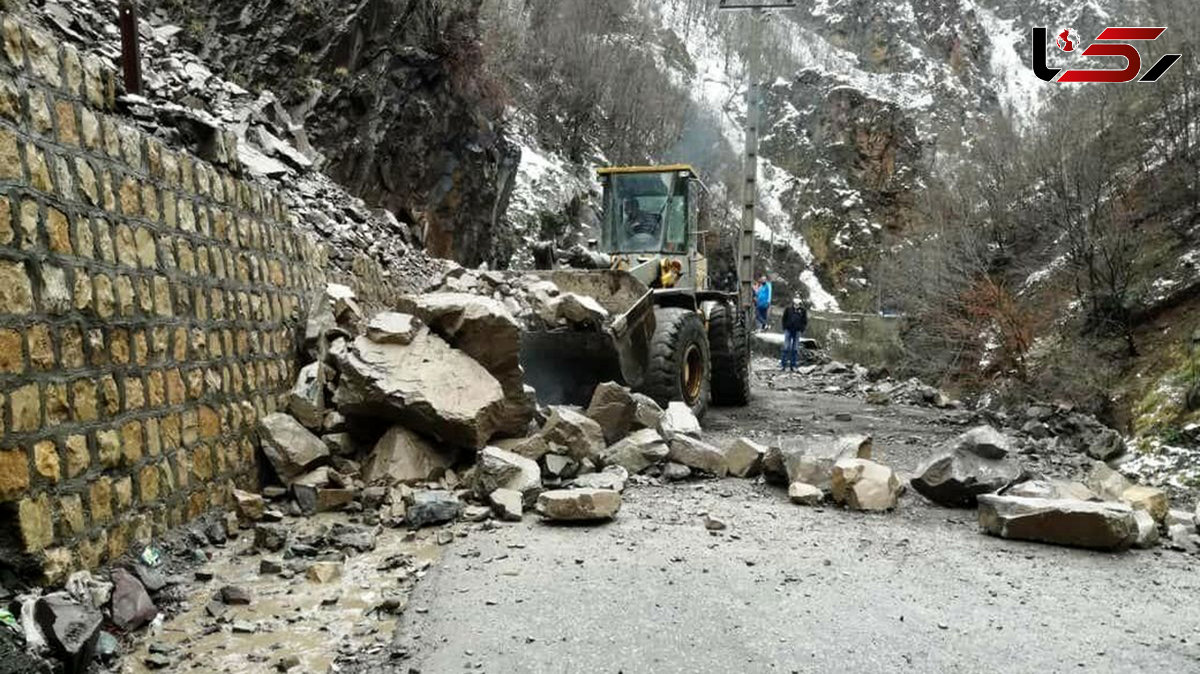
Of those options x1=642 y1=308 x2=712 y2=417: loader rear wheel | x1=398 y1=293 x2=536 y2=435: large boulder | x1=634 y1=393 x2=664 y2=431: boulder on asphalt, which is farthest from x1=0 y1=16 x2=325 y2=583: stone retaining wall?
x1=642 y1=308 x2=712 y2=417: loader rear wheel

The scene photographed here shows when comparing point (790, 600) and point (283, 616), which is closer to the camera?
point (283, 616)

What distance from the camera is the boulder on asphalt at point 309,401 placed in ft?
16.5

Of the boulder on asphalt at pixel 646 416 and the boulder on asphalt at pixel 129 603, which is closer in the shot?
the boulder on asphalt at pixel 129 603

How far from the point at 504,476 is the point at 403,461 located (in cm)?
68

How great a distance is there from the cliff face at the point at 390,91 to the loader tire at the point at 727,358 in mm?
6788

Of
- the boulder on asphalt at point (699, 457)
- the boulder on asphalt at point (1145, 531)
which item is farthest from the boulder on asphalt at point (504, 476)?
the boulder on asphalt at point (1145, 531)

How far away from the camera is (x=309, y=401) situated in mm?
5023

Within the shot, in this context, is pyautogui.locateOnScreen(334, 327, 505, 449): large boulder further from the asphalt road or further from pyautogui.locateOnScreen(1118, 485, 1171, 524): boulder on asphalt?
pyautogui.locateOnScreen(1118, 485, 1171, 524): boulder on asphalt

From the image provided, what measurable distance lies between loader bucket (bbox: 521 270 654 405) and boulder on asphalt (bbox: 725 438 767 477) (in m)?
1.68

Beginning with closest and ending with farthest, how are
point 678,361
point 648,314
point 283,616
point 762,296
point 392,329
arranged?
point 283,616 < point 392,329 < point 648,314 < point 678,361 < point 762,296

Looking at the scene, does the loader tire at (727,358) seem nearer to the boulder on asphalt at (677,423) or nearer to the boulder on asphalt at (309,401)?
the boulder on asphalt at (677,423)

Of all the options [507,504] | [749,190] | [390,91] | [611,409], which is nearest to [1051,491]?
[611,409]

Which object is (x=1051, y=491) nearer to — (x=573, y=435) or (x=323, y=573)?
(x=573, y=435)

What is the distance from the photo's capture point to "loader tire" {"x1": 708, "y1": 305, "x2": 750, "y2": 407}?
Result: 9.61 m
